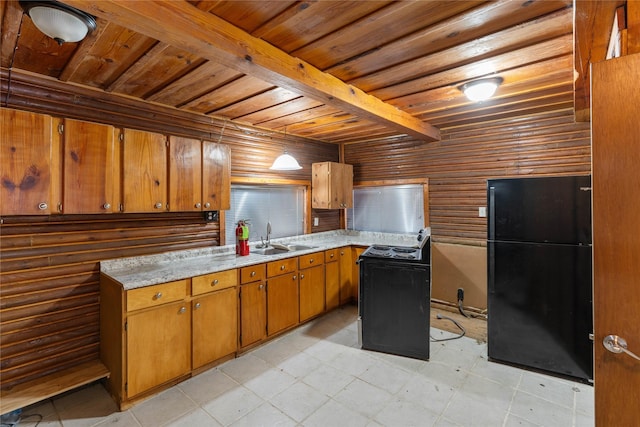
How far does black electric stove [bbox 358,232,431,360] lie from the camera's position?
2898mm

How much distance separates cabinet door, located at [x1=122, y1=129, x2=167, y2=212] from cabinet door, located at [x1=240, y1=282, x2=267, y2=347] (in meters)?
1.12

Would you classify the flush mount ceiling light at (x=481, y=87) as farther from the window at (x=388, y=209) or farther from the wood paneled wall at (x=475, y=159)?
the window at (x=388, y=209)

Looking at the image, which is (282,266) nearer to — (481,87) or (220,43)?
(220,43)

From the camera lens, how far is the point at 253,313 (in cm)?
304

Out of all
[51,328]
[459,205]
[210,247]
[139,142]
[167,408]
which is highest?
[139,142]

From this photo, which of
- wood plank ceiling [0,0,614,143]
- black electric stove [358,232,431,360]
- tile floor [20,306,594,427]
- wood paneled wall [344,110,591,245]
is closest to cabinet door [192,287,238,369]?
tile floor [20,306,594,427]

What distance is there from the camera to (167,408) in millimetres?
2254

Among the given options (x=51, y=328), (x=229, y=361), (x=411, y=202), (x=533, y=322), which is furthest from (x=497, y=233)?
(x=51, y=328)

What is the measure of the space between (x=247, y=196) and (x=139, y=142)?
1.53 meters

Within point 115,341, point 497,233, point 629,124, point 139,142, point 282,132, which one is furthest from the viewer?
point 282,132

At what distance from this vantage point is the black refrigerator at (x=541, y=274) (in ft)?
8.22

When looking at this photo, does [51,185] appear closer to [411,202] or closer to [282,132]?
[282,132]

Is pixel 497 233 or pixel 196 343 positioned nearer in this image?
pixel 196 343

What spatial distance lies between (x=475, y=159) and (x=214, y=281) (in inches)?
136
